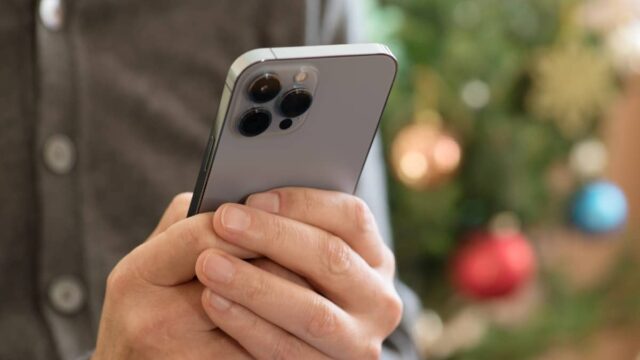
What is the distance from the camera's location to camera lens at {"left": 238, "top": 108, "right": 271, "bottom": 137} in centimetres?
41

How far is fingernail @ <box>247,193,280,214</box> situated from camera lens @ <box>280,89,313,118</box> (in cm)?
5

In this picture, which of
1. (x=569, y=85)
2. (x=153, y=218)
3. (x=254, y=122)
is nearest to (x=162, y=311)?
(x=254, y=122)

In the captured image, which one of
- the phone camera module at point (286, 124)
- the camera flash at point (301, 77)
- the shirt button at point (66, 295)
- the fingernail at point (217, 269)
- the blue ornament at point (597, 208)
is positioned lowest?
the blue ornament at point (597, 208)

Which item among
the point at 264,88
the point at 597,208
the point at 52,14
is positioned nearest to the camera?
the point at 264,88

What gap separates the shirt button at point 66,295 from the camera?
0.62m

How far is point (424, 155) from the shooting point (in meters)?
1.26

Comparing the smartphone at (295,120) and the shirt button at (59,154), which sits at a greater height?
the smartphone at (295,120)

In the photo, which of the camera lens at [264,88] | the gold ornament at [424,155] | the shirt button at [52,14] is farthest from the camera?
the gold ornament at [424,155]

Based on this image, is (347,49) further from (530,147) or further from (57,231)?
(530,147)

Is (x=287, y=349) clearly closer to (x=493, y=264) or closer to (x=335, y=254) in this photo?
(x=335, y=254)

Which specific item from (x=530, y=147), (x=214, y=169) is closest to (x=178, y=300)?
(x=214, y=169)

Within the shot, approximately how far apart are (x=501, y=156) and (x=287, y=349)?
36.0 inches

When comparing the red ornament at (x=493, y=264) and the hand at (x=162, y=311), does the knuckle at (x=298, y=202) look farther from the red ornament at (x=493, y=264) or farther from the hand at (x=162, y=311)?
the red ornament at (x=493, y=264)

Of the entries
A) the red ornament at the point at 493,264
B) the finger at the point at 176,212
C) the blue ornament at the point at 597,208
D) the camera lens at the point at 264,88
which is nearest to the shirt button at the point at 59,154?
the finger at the point at 176,212
